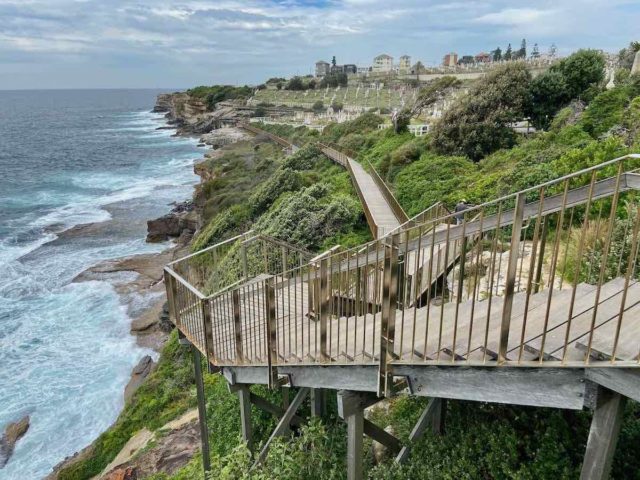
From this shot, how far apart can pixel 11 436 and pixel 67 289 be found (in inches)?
465

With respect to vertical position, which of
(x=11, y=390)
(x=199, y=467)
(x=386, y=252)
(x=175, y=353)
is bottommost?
(x=11, y=390)

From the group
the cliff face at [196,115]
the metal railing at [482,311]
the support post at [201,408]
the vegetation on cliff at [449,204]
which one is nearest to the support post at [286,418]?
the vegetation on cliff at [449,204]

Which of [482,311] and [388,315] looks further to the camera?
[482,311]

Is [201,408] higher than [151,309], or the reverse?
[201,408]

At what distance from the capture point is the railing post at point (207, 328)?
6.30m

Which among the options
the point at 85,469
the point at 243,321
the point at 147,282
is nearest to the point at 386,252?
the point at 243,321

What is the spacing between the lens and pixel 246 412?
288 inches

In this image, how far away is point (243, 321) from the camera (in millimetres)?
7016

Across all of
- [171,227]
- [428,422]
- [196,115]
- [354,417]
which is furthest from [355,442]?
[196,115]

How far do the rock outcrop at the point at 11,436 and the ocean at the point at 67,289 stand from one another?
191mm

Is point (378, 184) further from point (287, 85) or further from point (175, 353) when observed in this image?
point (287, 85)

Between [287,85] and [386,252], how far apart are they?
362 ft

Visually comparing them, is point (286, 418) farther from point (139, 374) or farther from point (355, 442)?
point (139, 374)

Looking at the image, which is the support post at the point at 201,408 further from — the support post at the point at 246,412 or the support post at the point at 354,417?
the support post at the point at 354,417
